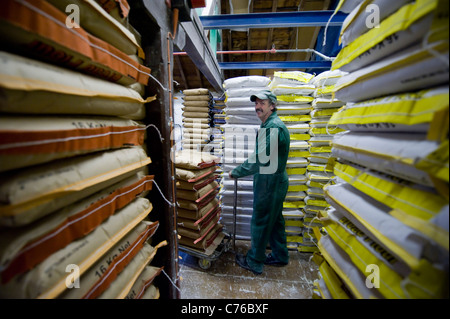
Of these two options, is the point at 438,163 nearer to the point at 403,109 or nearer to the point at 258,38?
the point at 403,109

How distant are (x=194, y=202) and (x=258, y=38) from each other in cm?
826

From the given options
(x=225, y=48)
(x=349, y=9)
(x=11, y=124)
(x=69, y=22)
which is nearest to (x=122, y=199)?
(x=11, y=124)

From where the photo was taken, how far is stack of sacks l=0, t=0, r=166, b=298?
0.66 meters

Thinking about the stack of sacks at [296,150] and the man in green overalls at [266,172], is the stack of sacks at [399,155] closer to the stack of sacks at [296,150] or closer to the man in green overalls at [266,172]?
the man in green overalls at [266,172]

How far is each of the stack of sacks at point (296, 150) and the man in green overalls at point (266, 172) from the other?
2.07 feet

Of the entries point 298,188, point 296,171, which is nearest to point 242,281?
point 298,188

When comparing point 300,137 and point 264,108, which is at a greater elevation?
point 264,108

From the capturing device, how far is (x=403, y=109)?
0.90 metres

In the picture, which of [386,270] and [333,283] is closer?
[386,270]

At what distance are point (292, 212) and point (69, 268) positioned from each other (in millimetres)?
3327

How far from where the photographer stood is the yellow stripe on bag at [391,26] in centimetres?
78

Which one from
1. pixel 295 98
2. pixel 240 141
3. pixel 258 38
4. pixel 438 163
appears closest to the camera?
pixel 438 163

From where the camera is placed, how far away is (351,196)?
1264mm
